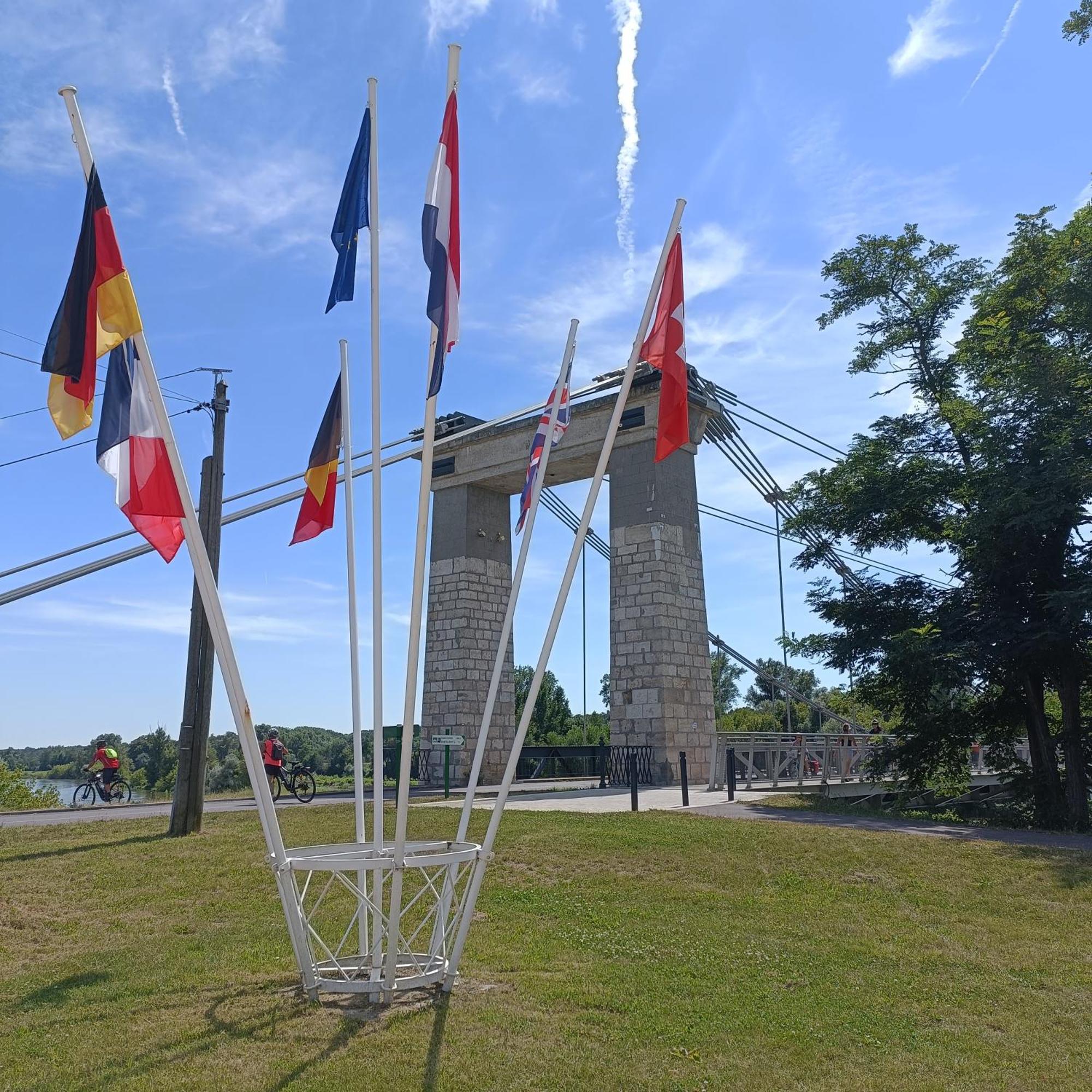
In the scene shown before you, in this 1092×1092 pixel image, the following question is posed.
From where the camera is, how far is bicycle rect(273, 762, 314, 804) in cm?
1786

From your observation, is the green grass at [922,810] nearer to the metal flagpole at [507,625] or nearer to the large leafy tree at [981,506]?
the large leafy tree at [981,506]

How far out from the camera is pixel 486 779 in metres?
24.6

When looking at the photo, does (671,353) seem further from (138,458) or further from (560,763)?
(560,763)

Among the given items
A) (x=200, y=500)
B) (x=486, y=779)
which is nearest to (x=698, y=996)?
(x=200, y=500)

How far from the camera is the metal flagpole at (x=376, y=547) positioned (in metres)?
→ 5.66

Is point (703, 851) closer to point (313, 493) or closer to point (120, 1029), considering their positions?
point (313, 493)

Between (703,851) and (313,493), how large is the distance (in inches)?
220

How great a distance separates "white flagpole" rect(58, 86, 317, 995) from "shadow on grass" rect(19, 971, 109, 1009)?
1.46 metres

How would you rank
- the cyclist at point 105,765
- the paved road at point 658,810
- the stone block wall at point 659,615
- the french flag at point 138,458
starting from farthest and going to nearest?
the stone block wall at point 659,615 → the cyclist at point 105,765 → the paved road at point 658,810 → the french flag at point 138,458

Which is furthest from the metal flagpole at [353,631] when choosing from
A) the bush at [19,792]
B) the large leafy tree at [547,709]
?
the large leafy tree at [547,709]

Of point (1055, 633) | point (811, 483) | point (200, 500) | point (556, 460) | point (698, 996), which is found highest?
point (556, 460)

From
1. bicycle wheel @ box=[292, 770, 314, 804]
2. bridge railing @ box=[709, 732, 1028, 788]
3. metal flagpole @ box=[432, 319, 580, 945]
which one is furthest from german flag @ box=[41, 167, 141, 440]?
bridge railing @ box=[709, 732, 1028, 788]

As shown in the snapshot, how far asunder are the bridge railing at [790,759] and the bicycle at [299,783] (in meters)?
7.35

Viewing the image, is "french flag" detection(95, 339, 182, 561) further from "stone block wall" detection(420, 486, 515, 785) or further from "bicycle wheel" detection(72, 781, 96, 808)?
"stone block wall" detection(420, 486, 515, 785)
